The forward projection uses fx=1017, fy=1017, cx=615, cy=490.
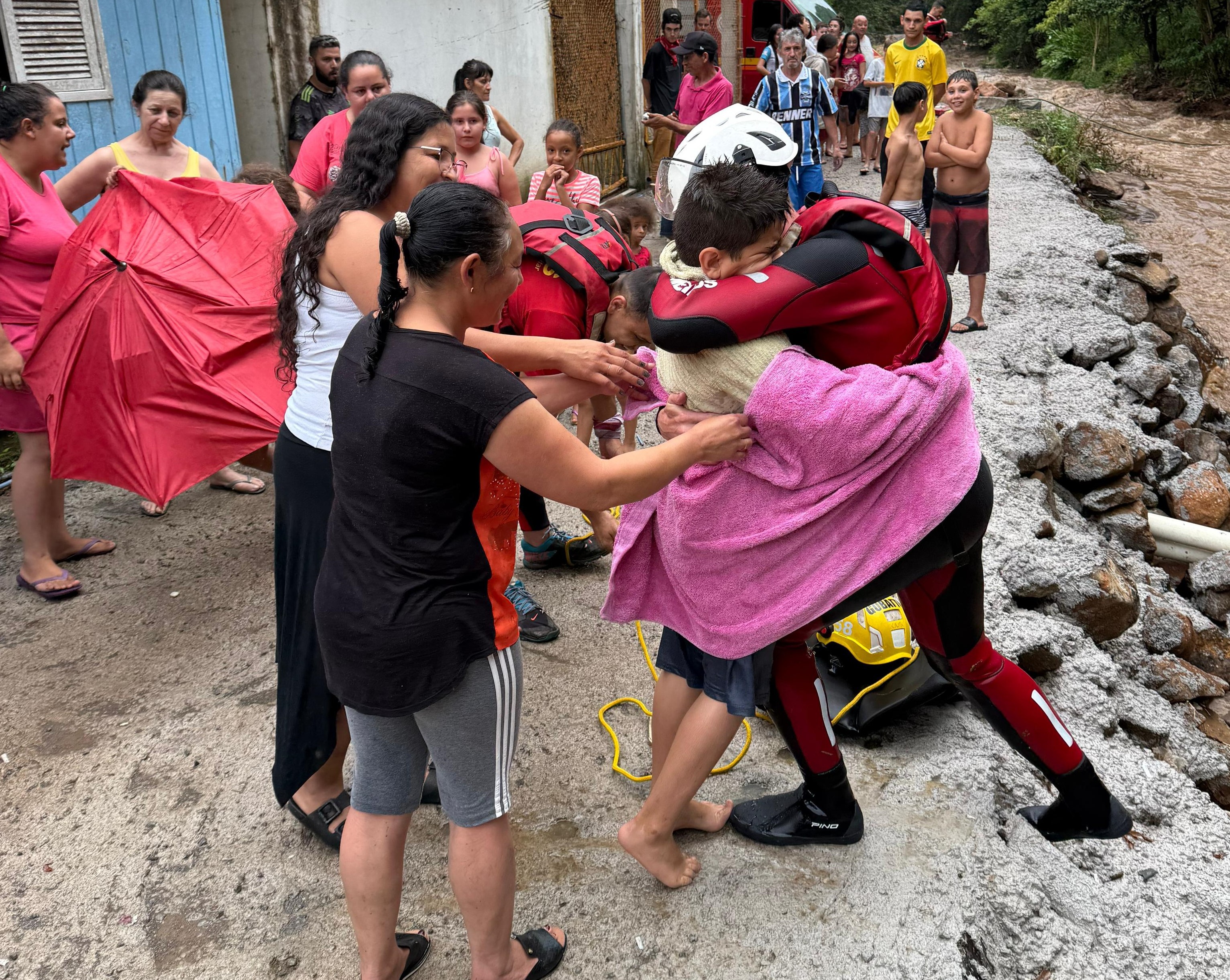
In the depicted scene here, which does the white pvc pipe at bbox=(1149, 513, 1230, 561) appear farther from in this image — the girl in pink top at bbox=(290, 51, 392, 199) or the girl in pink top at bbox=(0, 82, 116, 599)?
the girl in pink top at bbox=(0, 82, 116, 599)

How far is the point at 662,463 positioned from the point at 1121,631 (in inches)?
111

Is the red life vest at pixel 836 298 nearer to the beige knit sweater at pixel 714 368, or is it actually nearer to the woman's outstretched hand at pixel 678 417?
the beige knit sweater at pixel 714 368

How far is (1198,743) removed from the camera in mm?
3502

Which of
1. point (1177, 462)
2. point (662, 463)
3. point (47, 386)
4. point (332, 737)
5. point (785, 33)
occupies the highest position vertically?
point (785, 33)

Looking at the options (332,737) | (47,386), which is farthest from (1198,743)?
(47,386)

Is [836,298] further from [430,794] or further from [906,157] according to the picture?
[906,157]

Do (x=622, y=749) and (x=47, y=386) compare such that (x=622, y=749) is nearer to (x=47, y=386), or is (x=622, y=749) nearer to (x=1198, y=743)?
(x=1198, y=743)

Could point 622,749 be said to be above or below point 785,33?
below

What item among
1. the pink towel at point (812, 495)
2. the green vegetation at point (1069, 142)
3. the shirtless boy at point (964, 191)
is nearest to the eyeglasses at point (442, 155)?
the pink towel at point (812, 495)

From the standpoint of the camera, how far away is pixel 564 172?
5.41m

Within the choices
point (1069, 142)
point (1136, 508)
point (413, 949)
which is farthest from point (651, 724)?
point (1069, 142)

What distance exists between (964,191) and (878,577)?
5.65 meters

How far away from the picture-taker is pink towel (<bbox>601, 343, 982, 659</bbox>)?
1991 mm

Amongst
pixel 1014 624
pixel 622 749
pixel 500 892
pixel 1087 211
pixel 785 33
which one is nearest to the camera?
pixel 500 892
